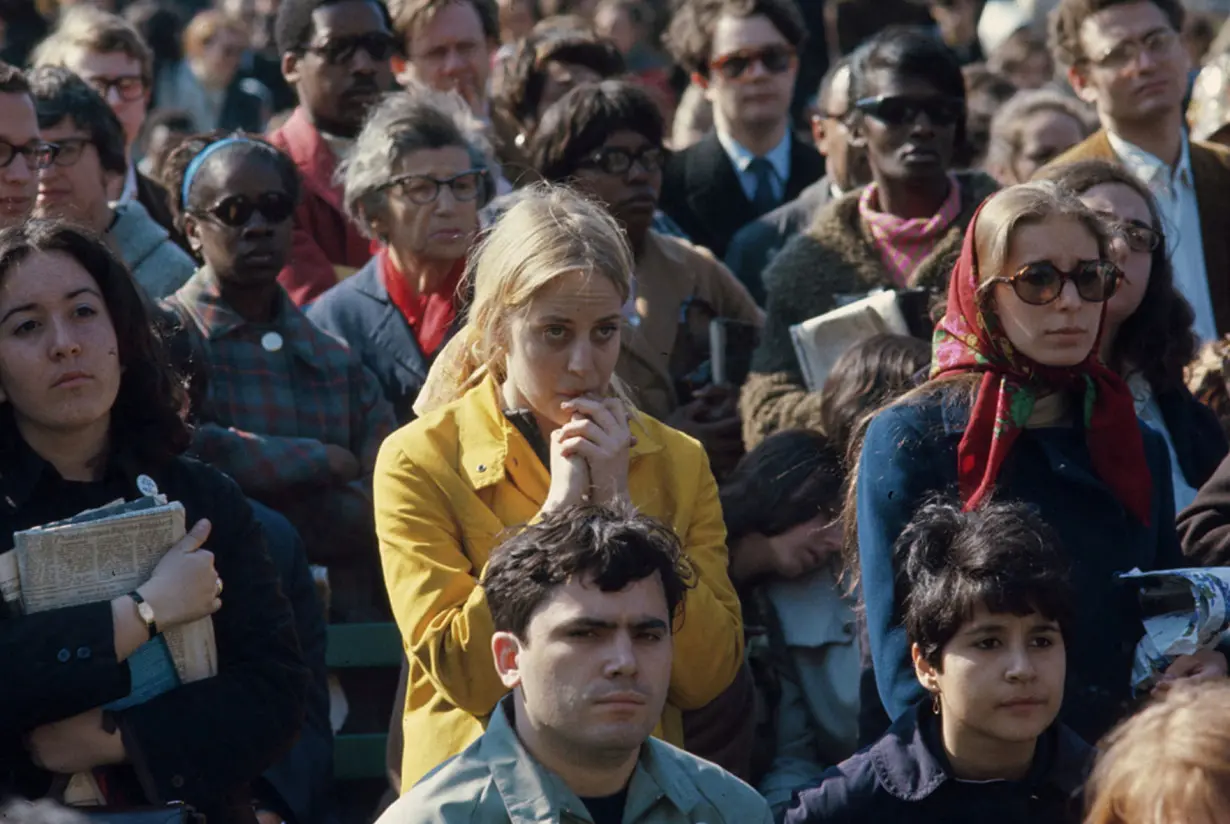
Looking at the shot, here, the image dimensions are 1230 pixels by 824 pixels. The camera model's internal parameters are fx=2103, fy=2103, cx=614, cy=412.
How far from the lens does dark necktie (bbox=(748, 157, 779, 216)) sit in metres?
8.39

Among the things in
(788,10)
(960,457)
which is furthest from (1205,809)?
(788,10)

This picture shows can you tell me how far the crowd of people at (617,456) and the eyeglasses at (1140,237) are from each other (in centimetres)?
2

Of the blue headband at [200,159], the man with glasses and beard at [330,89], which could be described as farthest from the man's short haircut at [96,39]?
the blue headband at [200,159]

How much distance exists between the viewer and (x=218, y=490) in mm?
4371

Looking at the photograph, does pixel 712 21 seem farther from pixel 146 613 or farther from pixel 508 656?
pixel 146 613

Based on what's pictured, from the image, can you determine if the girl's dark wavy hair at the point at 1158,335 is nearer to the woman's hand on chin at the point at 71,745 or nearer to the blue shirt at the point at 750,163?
the woman's hand on chin at the point at 71,745

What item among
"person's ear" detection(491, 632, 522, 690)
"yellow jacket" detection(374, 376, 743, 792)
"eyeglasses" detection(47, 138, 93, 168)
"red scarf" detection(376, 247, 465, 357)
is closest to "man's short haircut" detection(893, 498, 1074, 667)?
"yellow jacket" detection(374, 376, 743, 792)

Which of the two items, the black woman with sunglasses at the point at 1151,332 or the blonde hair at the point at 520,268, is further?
the black woman with sunglasses at the point at 1151,332

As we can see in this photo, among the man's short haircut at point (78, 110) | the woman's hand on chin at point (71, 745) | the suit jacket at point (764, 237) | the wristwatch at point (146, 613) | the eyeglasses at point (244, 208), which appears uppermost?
the man's short haircut at point (78, 110)

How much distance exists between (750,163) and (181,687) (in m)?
4.78

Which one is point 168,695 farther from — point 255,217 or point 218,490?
point 255,217

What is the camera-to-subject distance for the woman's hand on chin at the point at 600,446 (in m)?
4.46

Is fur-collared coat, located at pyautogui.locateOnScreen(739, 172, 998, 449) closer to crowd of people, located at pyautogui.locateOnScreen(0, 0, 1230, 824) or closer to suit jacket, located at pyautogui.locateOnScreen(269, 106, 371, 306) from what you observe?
crowd of people, located at pyautogui.locateOnScreen(0, 0, 1230, 824)

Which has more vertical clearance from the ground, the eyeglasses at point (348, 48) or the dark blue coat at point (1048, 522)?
the eyeglasses at point (348, 48)
